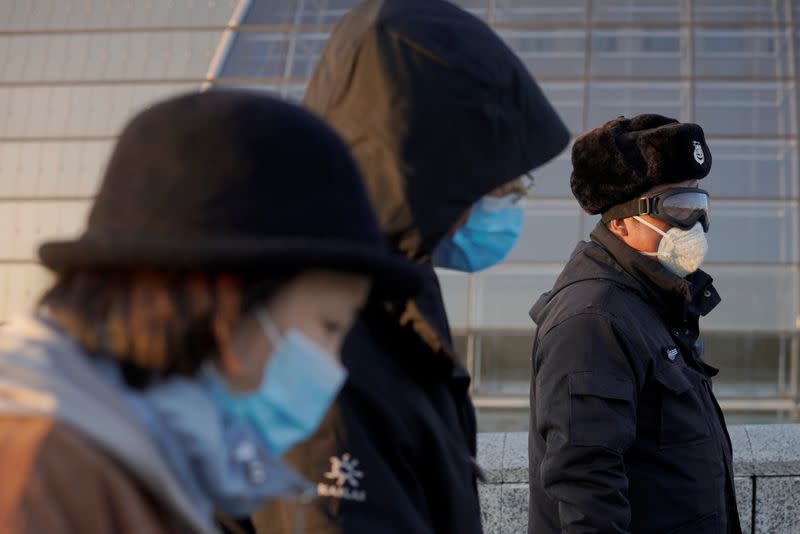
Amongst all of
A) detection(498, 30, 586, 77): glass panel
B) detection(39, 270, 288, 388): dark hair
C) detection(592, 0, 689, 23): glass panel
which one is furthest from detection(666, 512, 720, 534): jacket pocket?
detection(592, 0, 689, 23): glass panel

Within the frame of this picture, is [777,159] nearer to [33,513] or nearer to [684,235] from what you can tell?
[684,235]

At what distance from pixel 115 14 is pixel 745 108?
467 inches

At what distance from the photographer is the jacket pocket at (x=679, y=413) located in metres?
3.08

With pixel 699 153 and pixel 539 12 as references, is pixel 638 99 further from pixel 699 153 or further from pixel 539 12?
pixel 699 153

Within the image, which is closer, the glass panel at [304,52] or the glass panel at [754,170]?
the glass panel at [754,170]

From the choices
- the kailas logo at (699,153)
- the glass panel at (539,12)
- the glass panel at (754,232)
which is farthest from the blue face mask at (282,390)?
the glass panel at (539,12)

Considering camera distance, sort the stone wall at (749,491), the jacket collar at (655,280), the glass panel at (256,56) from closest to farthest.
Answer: the jacket collar at (655,280), the stone wall at (749,491), the glass panel at (256,56)

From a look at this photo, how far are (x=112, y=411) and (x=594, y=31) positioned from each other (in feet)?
69.4

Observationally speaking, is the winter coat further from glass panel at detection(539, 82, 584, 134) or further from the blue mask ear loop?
glass panel at detection(539, 82, 584, 134)

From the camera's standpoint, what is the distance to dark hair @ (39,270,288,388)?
121 cm

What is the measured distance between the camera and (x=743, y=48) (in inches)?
840

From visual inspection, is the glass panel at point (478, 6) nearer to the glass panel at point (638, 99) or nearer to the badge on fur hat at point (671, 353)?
the glass panel at point (638, 99)

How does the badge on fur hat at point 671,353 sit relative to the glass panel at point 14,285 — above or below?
above

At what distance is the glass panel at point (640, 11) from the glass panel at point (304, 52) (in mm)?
5072
